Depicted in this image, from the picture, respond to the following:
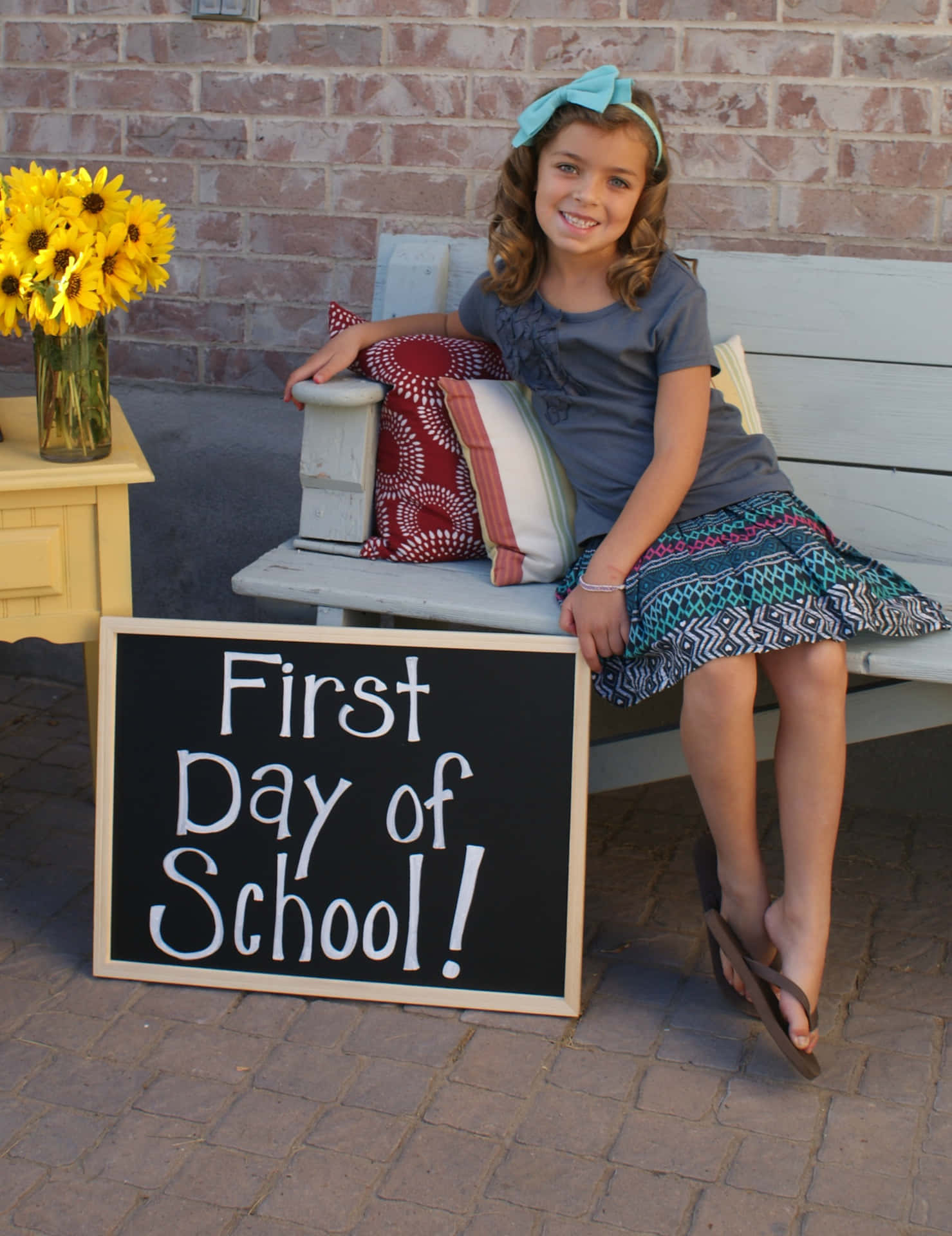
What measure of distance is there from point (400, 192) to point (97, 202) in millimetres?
917

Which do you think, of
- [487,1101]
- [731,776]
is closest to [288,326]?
[731,776]

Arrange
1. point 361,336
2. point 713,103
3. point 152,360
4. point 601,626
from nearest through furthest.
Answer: point 601,626 < point 361,336 < point 713,103 < point 152,360

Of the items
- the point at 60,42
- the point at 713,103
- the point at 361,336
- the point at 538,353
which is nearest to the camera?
the point at 538,353

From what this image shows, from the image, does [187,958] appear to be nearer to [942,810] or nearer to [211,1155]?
[211,1155]

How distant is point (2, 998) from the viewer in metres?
1.92

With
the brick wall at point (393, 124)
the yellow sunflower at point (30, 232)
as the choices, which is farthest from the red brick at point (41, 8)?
the yellow sunflower at point (30, 232)

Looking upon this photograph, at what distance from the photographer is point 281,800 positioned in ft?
6.31

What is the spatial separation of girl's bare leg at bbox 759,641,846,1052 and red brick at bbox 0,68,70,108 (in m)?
2.08

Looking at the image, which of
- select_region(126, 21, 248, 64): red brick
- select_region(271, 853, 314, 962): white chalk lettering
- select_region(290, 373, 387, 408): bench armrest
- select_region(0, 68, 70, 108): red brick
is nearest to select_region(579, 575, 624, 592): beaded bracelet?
select_region(290, 373, 387, 408): bench armrest

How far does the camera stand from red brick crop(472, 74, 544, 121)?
101 inches

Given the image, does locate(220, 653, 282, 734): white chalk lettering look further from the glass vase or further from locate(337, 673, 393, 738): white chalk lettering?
the glass vase

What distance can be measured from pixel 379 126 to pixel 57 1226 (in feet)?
6.99

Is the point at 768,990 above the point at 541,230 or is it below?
below

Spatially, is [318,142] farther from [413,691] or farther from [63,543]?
[413,691]
